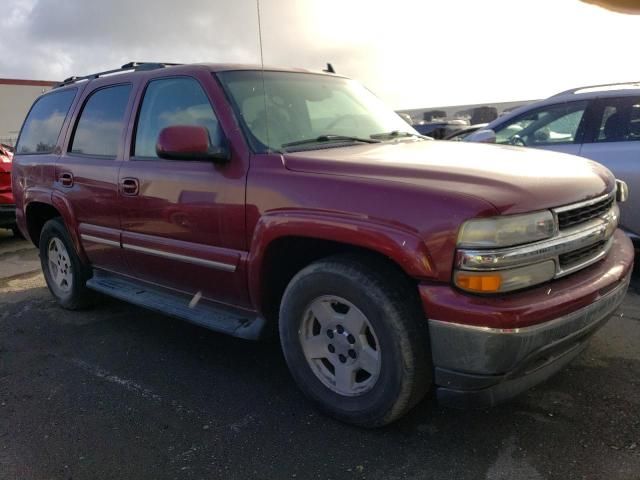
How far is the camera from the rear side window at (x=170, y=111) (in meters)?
3.46

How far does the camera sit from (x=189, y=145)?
3062mm

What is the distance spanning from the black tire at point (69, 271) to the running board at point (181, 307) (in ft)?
0.86

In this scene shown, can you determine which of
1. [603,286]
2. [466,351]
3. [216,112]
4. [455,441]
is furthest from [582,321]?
[216,112]

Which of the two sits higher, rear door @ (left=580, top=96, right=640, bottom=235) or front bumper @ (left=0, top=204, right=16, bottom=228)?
rear door @ (left=580, top=96, right=640, bottom=235)

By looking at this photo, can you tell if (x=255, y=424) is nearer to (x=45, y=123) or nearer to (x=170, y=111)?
(x=170, y=111)

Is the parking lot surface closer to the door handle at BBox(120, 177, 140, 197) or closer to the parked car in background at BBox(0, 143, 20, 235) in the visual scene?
the door handle at BBox(120, 177, 140, 197)

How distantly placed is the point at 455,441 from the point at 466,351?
0.64 meters

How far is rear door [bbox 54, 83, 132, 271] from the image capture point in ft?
13.3

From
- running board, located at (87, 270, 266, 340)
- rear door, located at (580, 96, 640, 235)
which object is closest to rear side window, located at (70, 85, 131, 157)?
running board, located at (87, 270, 266, 340)

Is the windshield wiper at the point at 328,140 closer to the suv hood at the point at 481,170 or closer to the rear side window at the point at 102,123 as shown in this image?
the suv hood at the point at 481,170

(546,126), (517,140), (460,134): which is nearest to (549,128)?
(546,126)

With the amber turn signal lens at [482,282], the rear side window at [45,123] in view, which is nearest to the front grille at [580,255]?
the amber turn signal lens at [482,282]

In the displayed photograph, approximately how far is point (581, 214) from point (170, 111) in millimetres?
2556

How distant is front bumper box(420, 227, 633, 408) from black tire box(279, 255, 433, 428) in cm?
12
